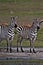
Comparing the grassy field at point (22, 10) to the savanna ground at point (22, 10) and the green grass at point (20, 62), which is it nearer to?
the savanna ground at point (22, 10)

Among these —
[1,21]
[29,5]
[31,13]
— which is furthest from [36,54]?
[29,5]

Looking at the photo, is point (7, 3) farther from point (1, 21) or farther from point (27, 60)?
point (27, 60)

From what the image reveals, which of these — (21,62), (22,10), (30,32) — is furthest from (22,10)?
(21,62)

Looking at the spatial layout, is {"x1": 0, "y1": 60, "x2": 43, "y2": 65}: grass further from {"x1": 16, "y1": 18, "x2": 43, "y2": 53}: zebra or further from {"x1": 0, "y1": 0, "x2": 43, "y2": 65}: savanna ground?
{"x1": 0, "y1": 0, "x2": 43, "y2": 65}: savanna ground

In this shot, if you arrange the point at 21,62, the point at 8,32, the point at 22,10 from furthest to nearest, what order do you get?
1. the point at 22,10
2. the point at 8,32
3. the point at 21,62

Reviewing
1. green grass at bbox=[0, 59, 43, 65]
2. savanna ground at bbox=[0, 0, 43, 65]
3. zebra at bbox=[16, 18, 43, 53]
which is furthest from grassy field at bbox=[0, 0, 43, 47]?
green grass at bbox=[0, 59, 43, 65]

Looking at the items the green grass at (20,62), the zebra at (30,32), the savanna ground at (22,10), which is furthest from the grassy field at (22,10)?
the green grass at (20,62)

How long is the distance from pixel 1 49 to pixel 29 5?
30.5ft

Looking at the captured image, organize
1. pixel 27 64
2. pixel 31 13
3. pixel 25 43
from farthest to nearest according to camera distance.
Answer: pixel 31 13
pixel 25 43
pixel 27 64

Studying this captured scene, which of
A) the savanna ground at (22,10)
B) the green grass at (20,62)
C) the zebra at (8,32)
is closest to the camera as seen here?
the green grass at (20,62)

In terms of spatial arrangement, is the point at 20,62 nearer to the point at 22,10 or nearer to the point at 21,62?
the point at 21,62

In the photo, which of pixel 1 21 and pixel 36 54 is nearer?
pixel 36 54

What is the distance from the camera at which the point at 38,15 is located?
24969mm

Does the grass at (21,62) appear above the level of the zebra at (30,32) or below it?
below
